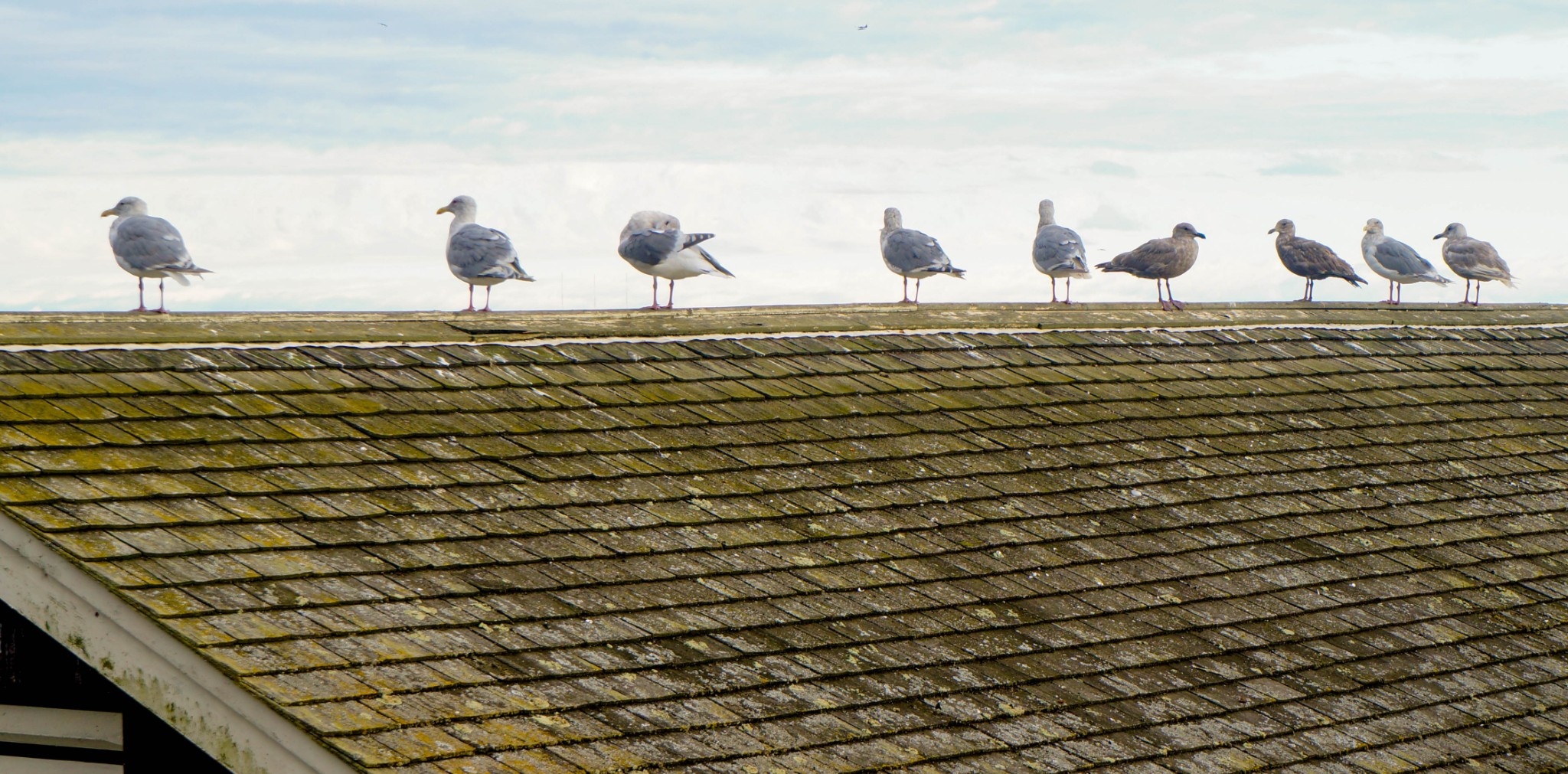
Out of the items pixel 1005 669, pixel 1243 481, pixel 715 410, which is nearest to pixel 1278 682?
pixel 1005 669

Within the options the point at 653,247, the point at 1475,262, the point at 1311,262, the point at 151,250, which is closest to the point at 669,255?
the point at 653,247

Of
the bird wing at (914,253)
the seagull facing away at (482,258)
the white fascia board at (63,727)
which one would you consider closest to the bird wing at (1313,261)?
the bird wing at (914,253)

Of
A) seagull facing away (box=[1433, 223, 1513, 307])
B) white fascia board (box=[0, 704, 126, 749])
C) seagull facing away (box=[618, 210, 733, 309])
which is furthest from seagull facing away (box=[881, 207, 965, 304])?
white fascia board (box=[0, 704, 126, 749])

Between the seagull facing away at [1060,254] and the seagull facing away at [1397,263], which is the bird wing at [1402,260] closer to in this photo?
the seagull facing away at [1397,263]

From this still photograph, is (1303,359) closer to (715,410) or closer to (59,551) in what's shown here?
(715,410)

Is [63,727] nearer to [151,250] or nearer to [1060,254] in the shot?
[151,250]

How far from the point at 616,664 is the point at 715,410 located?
317 cm

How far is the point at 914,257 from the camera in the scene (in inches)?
635

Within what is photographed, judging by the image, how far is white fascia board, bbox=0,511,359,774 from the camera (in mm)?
5676

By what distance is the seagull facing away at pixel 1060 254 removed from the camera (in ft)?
55.8

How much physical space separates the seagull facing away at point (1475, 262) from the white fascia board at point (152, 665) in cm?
1868

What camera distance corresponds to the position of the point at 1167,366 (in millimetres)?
12711

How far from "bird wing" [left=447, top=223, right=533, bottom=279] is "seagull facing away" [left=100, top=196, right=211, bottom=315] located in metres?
2.16

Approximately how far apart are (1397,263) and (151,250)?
49.5 feet
